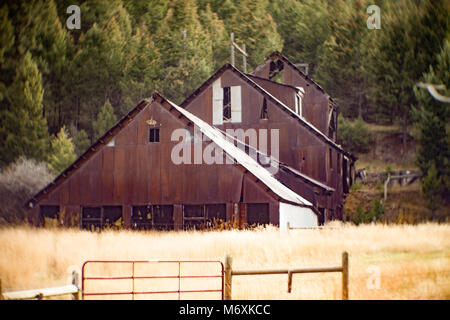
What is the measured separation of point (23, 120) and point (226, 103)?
617 inches

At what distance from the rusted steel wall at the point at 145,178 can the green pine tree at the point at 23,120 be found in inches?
494

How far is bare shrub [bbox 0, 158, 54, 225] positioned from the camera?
38016mm

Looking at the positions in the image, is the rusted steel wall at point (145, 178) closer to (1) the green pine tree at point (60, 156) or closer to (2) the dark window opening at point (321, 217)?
(2) the dark window opening at point (321, 217)

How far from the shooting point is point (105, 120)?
55938 mm

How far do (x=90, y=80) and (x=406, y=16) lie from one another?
30.3m

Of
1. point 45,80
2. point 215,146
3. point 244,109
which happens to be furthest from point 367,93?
point 215,146

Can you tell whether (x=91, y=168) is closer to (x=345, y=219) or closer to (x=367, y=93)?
(x=345, y=219)

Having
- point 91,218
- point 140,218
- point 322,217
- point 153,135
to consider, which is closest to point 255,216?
point 140,218

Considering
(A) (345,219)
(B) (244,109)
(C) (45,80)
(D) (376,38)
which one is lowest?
(A) (345,219)

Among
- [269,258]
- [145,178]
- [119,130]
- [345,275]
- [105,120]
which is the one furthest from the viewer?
[105,120]

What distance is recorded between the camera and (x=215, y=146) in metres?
30.2

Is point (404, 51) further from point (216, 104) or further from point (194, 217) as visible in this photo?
point (194, 217)

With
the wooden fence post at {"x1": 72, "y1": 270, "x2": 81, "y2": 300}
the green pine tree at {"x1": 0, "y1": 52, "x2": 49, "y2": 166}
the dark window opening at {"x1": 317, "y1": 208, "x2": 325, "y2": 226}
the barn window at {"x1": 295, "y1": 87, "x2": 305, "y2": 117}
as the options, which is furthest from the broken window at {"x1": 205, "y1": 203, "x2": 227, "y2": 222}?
the green pine tree at {"x1": 0, "y1": 52, "x2": 49, "y2": 166}
